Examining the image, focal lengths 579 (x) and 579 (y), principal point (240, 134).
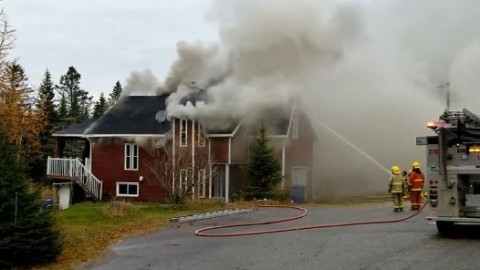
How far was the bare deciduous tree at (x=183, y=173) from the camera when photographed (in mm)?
23734

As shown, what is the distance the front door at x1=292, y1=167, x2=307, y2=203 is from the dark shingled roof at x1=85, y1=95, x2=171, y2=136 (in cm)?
756

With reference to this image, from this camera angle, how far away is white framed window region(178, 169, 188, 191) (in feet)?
78.4

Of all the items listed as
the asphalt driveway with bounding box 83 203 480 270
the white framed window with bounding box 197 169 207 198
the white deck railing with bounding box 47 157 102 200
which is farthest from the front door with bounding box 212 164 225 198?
the asphalt driveway with bounding box 83 203 480 270

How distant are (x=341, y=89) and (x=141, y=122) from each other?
42.3 ft

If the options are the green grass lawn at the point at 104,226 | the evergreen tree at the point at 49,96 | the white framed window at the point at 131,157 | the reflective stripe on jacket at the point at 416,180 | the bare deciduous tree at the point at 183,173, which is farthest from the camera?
the evergreen tree at the point at 49,96

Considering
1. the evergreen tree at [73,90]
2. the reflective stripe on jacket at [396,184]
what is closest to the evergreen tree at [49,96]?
the evergreen tree at [73,90]

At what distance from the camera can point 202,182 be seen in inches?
1080

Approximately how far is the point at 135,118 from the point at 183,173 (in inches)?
393

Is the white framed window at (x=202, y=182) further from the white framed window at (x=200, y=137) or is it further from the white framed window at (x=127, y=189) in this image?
the white framed window at (x=127, y=189)

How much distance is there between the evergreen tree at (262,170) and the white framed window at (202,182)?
2122mm

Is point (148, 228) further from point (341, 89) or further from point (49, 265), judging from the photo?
point (341, 89)

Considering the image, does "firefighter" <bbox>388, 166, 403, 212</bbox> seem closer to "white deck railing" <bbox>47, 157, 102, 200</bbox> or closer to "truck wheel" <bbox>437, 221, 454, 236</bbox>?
"truck wheel" <bbox>437, 221, 454, 236</bbox>

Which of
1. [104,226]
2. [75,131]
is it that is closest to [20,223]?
[104,226]

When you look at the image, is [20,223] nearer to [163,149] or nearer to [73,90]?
[163,149]
